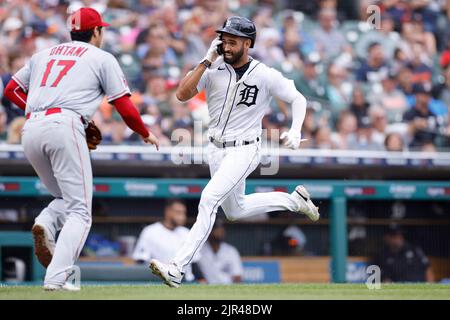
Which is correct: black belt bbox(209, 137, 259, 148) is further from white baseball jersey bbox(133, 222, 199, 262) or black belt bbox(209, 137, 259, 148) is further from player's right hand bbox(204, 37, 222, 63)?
white baseball jersey bbox(133, 222, 199, 262)

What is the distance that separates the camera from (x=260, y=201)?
774 cm

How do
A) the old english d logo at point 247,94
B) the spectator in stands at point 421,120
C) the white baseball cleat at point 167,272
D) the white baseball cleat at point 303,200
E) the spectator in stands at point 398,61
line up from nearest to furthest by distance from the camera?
the white baseball cleat at point 167,272 → the old english d logo at point 247,94 → the white baseball cleat at point 303,200 → the spectator in stands at point 421,120 → the spectator in stands at point 398,61

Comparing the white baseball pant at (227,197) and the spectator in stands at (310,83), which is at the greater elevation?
the spectator in stands at (310,83)

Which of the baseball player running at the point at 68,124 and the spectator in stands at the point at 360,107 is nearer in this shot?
the baseball player running at the point at 68,124

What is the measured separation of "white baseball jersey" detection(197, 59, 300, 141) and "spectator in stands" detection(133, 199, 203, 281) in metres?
2.96

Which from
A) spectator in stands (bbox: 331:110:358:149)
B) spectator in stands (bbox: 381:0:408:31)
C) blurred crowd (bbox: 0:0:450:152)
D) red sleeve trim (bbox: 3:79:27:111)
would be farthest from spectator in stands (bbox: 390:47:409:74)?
red sleeve trim (bbox: 3:79:27:111)

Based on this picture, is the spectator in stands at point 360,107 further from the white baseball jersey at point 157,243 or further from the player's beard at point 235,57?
the player's beard at point 235,57

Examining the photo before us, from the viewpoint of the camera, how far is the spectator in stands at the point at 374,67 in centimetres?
1386

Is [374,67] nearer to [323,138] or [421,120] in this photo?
[421,120]

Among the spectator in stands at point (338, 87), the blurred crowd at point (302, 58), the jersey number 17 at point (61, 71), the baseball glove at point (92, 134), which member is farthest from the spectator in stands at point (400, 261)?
the jersey number 17 at point (61, 71)

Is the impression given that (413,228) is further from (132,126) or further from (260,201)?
(132,126)

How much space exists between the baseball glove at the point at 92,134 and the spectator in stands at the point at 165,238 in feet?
10.9
